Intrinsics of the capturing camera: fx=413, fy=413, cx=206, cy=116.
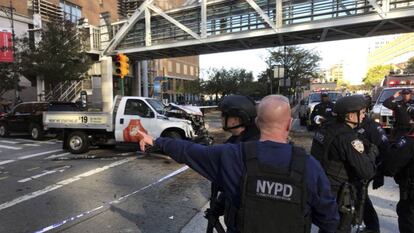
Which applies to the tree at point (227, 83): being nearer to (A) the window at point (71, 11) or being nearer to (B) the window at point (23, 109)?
(A) the window at point (71, 11)

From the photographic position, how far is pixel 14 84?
25.3 meters

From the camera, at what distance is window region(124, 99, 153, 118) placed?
1285cm

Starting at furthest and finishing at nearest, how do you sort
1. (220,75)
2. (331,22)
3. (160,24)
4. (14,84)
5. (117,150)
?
(220,75)
(160,24)
(14,84)
(331,22)
(117,150)

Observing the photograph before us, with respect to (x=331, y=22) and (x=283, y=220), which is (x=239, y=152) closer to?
(x=283, y=220)

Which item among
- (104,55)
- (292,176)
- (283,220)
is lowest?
(283,220)

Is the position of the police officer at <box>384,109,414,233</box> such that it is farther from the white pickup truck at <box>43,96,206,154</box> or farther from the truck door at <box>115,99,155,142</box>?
the truck door at <box>115,99,155,142</box>

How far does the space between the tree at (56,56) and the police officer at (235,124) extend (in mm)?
23798

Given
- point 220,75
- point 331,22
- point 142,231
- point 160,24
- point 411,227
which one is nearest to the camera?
point 411,227

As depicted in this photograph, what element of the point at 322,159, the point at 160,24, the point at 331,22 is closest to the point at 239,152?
the point at 322,159

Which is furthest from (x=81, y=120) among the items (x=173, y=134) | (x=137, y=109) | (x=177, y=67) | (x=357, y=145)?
(x=177, y=67)

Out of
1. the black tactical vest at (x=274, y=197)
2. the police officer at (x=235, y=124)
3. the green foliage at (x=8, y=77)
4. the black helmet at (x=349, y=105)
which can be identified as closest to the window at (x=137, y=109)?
the black helmet at (x=349, y=105)

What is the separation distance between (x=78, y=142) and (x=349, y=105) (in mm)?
10838

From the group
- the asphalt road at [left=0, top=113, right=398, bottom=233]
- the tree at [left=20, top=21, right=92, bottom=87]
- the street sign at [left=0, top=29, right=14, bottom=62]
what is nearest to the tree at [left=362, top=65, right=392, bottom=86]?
the tree at [left=20, top=21, right=92, bottom=87]

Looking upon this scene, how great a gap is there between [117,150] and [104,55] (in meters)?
20.2
